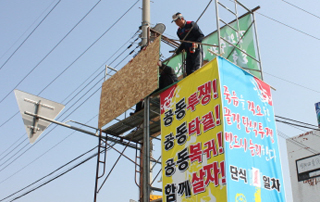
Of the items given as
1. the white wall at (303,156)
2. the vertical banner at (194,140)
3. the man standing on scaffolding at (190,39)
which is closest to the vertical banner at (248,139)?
the vertical banner at (194,140)

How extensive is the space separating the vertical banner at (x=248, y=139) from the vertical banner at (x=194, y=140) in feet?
0.71

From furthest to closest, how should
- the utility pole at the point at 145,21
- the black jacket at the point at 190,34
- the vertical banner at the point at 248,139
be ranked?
1. the utility pole at the point at 145,21
2. the black jacket at the point at 190,34
3. the vertical banner at the point at 248,139

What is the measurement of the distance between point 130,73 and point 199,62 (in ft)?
8.42

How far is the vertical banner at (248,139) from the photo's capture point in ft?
26.8

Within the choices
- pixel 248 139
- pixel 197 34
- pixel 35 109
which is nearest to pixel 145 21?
pixel 197 34

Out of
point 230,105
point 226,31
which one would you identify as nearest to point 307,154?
point 226,31

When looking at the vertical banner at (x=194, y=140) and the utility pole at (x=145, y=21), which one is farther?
the utility pole at (x=145, y=21)

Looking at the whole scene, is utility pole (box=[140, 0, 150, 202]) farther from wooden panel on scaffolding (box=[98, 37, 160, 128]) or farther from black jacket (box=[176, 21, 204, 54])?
black jacket (box=[176, 21, 204, 54])

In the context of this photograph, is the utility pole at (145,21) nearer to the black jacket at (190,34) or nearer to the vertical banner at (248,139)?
the black jacket at (190,34)

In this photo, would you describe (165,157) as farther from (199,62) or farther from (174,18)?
(174,18)

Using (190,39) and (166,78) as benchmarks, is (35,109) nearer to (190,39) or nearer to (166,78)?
(166,78)

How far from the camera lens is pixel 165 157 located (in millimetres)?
9438

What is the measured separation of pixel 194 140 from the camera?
8.91 m

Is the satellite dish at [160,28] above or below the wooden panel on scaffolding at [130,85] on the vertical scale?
above
